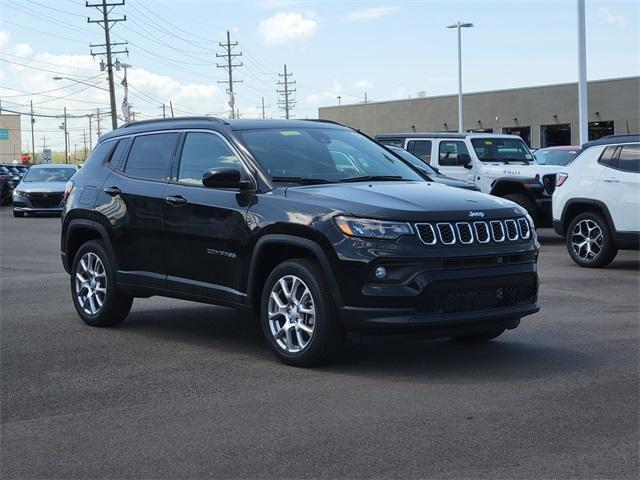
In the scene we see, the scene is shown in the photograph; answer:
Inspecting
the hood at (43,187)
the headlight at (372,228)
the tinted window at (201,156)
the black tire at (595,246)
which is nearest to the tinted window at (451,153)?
the black tire at (595,246)

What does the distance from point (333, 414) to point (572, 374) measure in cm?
195

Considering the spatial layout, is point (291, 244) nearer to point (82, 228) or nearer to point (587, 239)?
point (82, 228)

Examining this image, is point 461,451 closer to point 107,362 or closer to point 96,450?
point 96,450

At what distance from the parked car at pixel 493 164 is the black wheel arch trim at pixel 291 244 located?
35.5 ft

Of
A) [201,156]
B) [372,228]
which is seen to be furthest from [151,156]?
[372,228]

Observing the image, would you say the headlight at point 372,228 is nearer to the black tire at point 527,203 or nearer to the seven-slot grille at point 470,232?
the seven-slot grille at point 470,232

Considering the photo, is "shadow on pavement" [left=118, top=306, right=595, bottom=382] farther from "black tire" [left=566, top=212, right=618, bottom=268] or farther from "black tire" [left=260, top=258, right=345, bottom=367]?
"black tire" [left=566, top=212, right=618, bottom=268]

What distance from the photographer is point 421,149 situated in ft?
63.3

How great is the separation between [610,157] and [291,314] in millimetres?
7677

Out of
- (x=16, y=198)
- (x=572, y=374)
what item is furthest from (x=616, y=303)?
(x=16, y=198)

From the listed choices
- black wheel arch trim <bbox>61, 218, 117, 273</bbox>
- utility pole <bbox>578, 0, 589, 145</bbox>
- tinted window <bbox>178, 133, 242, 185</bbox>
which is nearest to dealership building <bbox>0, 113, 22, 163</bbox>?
utility pole <bbox>578, 0, 589, 145</bbox>

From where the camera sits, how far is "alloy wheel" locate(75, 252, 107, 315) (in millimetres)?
8977

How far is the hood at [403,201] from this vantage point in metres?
6.65

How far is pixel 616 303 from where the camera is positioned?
10.1 metres
